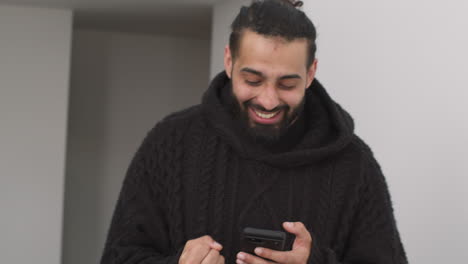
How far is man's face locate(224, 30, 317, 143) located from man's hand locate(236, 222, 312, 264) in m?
0.25

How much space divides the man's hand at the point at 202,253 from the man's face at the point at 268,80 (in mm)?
294

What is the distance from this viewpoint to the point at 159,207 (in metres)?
1.58

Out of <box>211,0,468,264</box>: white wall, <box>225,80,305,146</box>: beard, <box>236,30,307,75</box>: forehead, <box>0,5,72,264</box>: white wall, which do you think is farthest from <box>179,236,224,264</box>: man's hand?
<box>0,5,72,264</box>: white wall

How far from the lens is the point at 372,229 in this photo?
1.60m

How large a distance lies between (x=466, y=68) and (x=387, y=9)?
0.59 meters

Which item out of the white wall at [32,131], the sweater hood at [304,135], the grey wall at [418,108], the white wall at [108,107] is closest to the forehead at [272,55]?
the sweater hood at [304,135]

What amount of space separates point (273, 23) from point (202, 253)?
54cm

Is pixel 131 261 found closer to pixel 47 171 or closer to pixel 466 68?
pixel 466 68

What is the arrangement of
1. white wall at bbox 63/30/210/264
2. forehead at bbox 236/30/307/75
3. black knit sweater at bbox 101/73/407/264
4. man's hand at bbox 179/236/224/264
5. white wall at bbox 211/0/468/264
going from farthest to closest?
white wall at bbox 63/30/210/264 → white wall at bbox 211/0/468/264 → black knit sweater at bbox 101/73/407/264 → forehead at bbox 236/30/307/75 → man's hand at bbox 179/236/224/264

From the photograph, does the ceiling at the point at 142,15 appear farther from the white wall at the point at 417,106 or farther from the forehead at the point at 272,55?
the forehead at the point at 272,55

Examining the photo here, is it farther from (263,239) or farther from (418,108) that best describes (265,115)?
(418,108)

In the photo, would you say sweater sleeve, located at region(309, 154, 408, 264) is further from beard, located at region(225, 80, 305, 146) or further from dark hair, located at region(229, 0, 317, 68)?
dark hair, located at region(229, 0, 317, 68)

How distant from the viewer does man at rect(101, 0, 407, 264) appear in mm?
1495

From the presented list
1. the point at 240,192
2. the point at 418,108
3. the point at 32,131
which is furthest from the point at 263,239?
the point at 32,131
